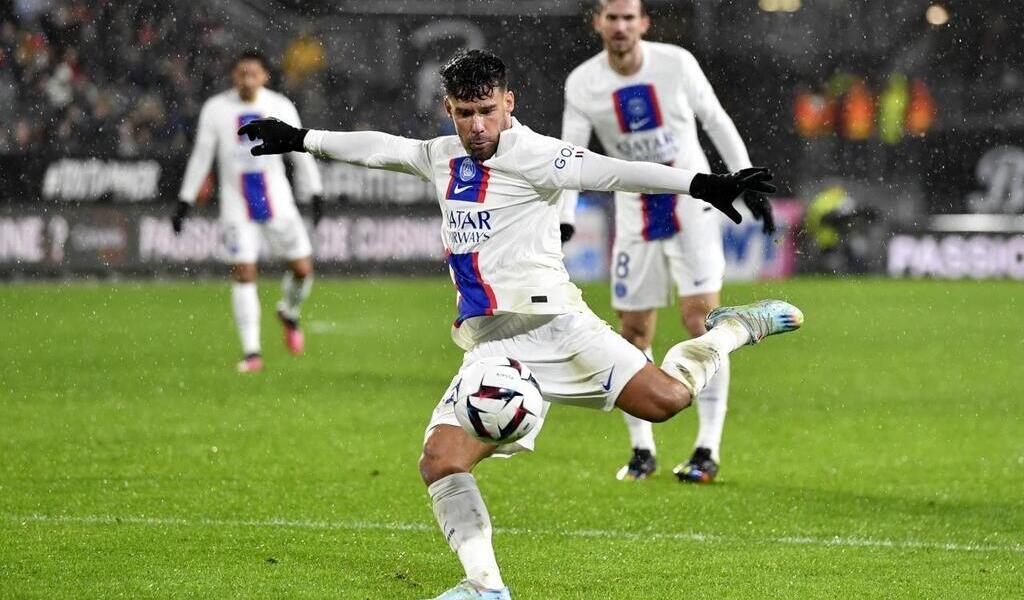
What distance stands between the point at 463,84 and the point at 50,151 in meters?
15.2

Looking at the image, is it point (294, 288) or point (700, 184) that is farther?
point (294, 288)

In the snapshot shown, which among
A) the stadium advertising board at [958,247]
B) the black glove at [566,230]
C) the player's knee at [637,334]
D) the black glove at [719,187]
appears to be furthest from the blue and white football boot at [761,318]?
the stadium advertising board at [958,247]

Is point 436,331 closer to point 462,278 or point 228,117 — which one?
point 228,117

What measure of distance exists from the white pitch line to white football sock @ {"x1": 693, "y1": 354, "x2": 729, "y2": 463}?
1.42 metres

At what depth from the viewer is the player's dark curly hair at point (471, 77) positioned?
506cm

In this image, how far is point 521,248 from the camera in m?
5.26

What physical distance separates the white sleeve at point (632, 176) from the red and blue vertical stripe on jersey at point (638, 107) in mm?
2563

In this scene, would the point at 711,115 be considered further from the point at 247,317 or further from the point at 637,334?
the point at 247,317

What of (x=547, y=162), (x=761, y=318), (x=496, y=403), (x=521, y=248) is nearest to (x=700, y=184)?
(x=547, y=162)

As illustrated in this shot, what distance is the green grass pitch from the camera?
5363mm

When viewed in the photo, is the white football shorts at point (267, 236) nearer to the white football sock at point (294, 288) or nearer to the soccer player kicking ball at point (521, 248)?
the white football sock at point (294, 288)

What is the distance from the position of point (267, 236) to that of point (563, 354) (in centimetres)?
780

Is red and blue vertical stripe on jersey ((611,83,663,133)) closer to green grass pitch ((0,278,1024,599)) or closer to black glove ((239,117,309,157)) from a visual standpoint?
green grass pitch ((0,278,1024,599))

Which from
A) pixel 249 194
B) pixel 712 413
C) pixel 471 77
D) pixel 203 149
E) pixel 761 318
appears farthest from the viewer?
pixel 249 194
